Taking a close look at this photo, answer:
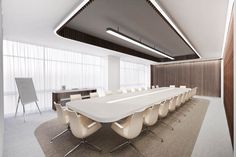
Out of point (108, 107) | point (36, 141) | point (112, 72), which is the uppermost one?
point (112, 72)

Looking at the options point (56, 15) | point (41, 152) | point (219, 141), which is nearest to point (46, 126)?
point (41, 152)

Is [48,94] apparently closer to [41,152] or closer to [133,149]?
[41,152]

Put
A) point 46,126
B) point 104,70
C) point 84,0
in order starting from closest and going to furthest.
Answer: point 84,0 → point 46,126 → point 104,70

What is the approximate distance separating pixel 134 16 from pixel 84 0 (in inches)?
55.1

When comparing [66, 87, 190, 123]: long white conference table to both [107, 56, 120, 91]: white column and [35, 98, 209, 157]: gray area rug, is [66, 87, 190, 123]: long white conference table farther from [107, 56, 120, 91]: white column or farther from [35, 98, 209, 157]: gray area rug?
[107, 56, 120, 91]: white column

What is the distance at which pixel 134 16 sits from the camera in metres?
3.09

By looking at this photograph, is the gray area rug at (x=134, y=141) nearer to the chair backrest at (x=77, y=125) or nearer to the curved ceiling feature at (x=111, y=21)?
the chair backrest at (x=77, y=125)

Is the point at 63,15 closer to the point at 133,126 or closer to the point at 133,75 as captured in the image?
the point at 133,126

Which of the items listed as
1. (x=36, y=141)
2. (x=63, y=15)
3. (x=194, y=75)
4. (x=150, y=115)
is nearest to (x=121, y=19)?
(x=63, y=15)

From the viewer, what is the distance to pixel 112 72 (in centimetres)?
766

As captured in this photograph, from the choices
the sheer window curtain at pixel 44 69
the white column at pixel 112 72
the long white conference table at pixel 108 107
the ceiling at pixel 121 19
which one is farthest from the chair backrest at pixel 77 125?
the white column at pixel 112 72

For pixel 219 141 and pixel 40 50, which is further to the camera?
pixel 40 50

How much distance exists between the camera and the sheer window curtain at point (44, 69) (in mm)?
4582

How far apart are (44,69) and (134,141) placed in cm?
496
